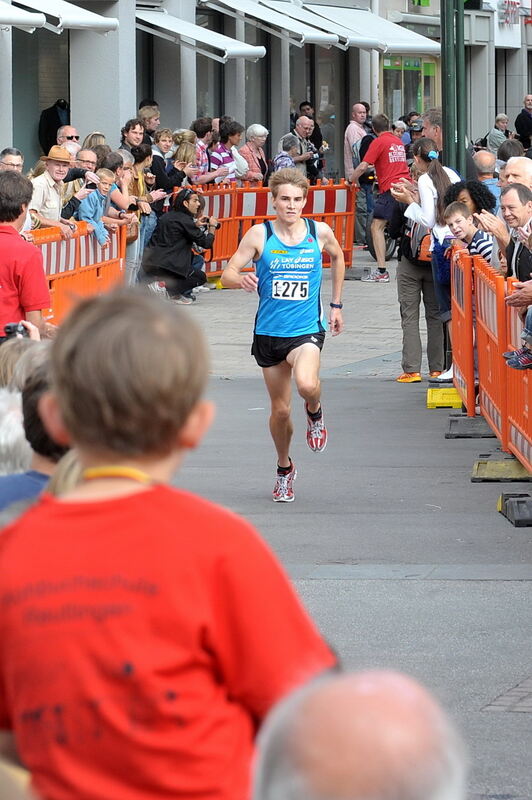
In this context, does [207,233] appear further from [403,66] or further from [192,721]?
[403,66]

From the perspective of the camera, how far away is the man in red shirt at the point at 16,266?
309 inches

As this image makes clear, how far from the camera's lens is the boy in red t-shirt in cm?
211

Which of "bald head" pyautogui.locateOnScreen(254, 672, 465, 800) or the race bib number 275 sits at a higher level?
the race bib number 275

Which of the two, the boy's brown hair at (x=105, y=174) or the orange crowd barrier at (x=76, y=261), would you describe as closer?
the orange crowd barrier at (x=76, y=261)

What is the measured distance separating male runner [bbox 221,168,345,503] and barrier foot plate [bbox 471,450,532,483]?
114 centimetres

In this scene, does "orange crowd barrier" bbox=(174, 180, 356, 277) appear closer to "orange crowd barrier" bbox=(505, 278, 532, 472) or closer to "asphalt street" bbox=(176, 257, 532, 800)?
"asphalt street" bbox=(176, 257, 532, 800)

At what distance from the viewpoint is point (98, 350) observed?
213 centimetres

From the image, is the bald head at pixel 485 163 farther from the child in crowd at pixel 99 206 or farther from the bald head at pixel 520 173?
the bald head at pixel 520 173

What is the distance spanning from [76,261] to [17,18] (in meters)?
5.63

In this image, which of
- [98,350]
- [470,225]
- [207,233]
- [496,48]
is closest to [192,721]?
[98,350]

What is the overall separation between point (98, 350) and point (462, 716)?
3.42 metres

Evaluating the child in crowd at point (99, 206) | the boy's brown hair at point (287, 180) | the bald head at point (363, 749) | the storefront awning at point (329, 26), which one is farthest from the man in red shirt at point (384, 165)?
the bald head at point (363, 749)

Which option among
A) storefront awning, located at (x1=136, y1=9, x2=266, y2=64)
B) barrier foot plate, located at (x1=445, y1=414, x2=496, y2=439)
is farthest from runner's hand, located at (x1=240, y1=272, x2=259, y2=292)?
storefront awning, located at (x1=136, y1=9, x2=266, y2=64)

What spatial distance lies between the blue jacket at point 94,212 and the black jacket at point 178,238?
1882 millimetres
